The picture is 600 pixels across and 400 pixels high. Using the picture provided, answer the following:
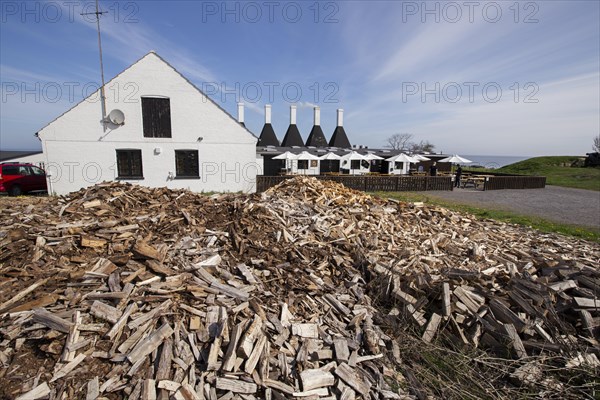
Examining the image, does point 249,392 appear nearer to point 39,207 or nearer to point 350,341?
point 350,341

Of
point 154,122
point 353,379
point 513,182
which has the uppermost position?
point 154,122

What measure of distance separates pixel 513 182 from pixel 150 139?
26.2 meters

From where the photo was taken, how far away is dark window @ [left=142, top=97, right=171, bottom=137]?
1536 centimetres

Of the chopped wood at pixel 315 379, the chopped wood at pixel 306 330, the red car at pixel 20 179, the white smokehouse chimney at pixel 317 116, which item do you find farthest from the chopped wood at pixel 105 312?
the white smokehouse chimney at pixel 317 116

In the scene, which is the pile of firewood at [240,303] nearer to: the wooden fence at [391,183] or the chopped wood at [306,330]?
the chopped wood at [306,330]

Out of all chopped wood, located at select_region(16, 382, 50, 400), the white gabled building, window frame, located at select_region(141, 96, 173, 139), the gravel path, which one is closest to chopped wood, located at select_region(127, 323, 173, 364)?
chopped wood, located at select_region(16, 382, 50, 400)

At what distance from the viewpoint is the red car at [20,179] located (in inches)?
568

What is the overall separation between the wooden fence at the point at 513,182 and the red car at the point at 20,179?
1146 inches

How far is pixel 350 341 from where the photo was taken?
12.3 feet

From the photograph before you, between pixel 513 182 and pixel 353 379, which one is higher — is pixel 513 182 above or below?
above

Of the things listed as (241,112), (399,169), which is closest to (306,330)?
(399,169)

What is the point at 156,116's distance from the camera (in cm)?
1549

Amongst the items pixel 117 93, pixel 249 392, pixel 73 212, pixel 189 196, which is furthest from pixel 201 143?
pixel 249 392

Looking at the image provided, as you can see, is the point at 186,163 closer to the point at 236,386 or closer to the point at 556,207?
the point at 236,386
